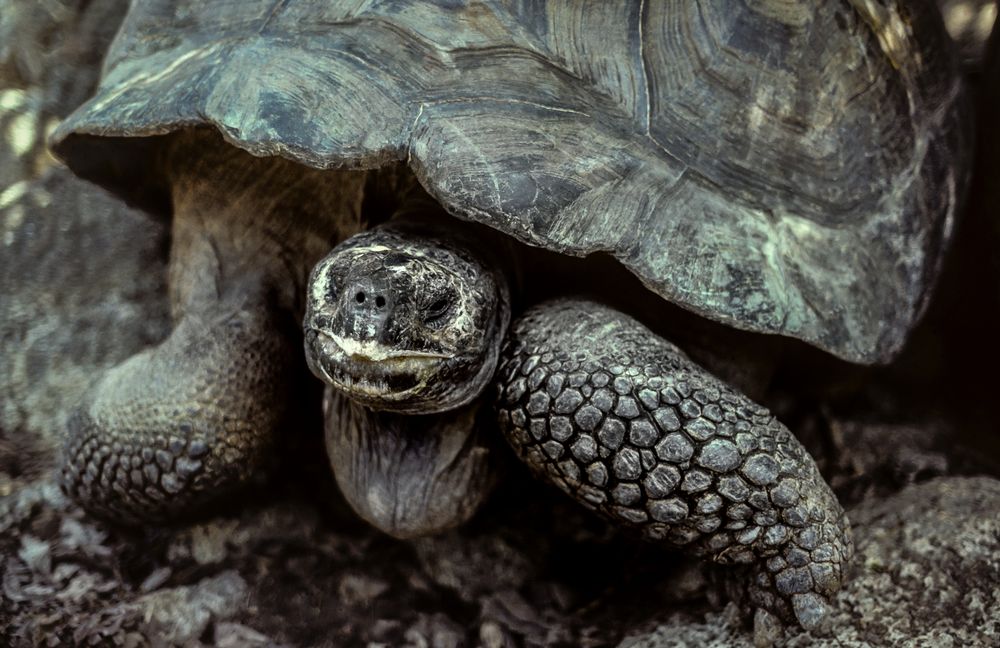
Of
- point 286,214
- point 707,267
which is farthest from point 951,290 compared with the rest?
point 286,214

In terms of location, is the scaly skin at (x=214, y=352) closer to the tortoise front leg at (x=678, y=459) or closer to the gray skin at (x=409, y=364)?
the gray skin at (x=409, y=364)

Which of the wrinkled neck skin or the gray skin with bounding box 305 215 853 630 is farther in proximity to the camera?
the wrinkled neck skin

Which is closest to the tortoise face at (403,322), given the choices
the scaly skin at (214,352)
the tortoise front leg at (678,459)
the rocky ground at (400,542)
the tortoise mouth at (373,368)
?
the tortoise mouth at (373,368)

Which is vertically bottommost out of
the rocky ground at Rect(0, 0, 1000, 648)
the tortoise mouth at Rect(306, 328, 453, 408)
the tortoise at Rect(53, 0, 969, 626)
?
the rocky ground at Rect(0, 0, 1000, 648)

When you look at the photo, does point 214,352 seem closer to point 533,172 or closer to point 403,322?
point 403,322

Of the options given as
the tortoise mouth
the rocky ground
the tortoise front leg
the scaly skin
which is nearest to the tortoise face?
the tortoise mouth

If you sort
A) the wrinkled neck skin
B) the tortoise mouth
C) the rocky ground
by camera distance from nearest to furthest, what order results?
the tortoise mouth < the rocky ground < the wrinkled neck skin

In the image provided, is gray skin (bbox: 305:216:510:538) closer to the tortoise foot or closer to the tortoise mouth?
the tortoise mouth
